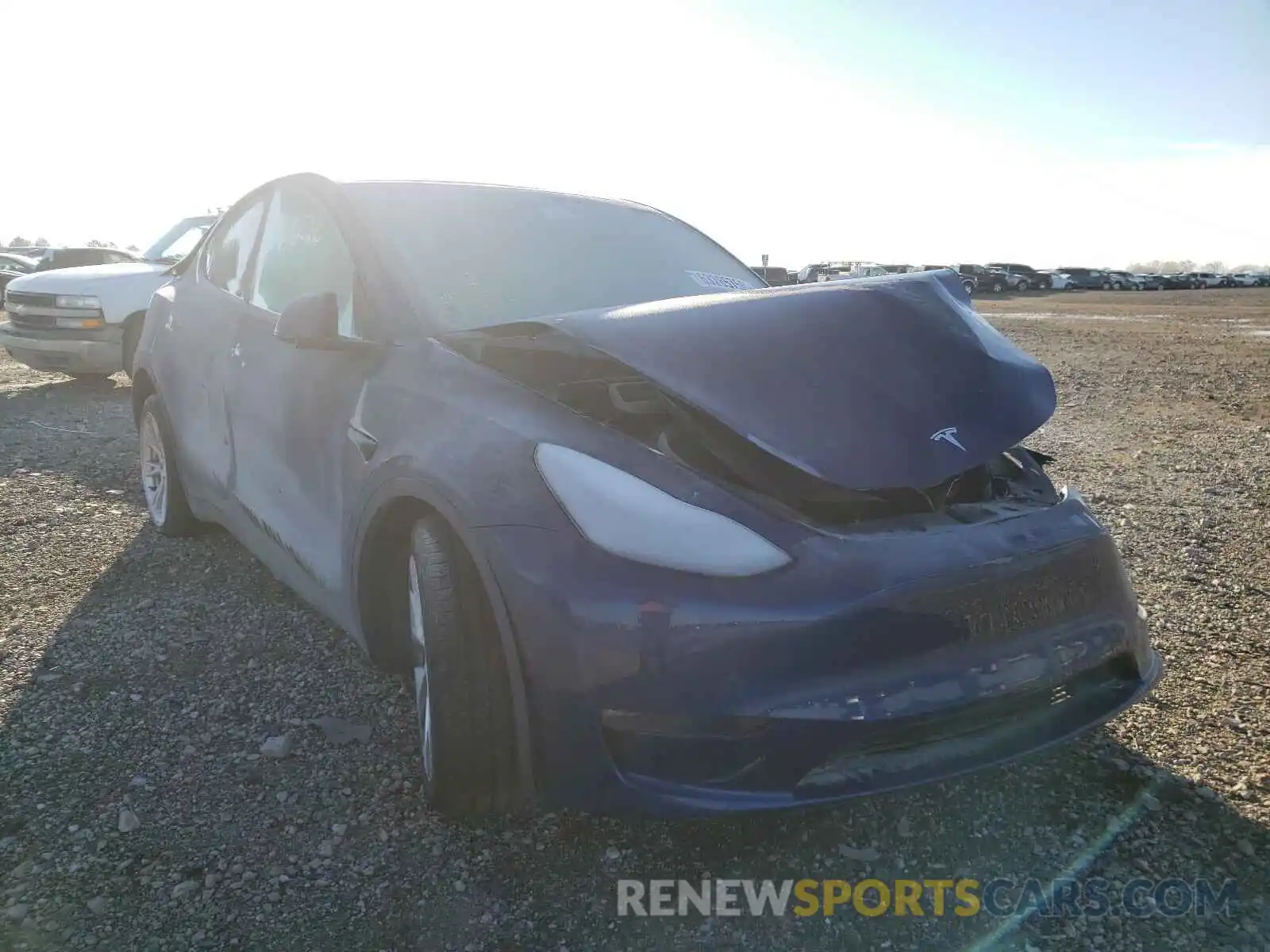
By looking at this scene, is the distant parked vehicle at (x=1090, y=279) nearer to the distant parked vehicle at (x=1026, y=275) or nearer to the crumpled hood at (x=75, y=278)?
the distant parked vehicle at (x=1026, y=275)

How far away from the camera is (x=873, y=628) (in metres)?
1.70

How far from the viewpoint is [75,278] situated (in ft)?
26.2

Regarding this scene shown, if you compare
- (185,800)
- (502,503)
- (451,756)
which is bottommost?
(185,800)

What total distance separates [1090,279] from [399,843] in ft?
201

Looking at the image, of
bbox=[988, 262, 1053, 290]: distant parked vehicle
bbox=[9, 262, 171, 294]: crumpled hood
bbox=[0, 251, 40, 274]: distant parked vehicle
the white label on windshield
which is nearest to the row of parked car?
bbox=[988, 262, 1053, 290]: distant parked vehicle

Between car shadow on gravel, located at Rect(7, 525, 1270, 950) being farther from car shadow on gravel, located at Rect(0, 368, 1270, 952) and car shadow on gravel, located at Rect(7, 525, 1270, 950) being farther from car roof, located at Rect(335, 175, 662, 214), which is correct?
car roof, located at Rect(335, 175, 662, 214)

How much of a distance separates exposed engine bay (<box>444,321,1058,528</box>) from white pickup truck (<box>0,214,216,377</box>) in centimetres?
678

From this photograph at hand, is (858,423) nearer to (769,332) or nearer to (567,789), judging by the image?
(769,332)

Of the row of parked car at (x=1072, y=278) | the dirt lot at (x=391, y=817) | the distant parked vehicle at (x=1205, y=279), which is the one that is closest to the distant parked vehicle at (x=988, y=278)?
the row of parked car at (x=1072, y=278)

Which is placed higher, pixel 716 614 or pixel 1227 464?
pixel 716 614

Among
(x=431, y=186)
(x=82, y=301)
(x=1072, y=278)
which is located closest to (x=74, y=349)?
(x=82, y=301)

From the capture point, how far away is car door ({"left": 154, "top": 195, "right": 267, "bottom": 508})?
3.38 meters

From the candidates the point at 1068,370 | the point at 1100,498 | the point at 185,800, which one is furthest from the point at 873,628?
the point at 1068,370

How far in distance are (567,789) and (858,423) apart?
39.5 inches
